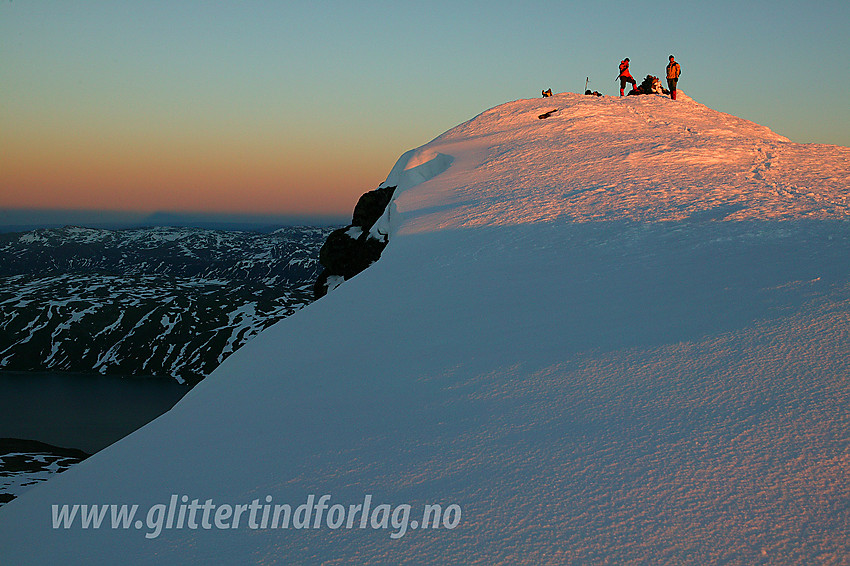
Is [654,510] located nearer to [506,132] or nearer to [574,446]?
[574,446]

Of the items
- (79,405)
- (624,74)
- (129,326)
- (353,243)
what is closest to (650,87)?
(624,74)

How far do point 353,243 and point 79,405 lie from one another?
91573mm

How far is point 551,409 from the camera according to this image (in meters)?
4.61

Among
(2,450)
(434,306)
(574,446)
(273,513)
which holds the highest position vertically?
(434,306)

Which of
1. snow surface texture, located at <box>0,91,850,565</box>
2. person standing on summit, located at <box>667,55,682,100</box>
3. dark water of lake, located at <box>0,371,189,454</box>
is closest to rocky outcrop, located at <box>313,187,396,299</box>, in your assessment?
snow surface texture, located at <box>0,91,850,565</box>

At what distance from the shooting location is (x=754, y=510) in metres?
3.22

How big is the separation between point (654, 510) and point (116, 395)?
114609mm

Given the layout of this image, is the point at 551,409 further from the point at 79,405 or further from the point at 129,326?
the point at 129,326

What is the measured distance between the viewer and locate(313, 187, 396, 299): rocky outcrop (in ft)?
73.8

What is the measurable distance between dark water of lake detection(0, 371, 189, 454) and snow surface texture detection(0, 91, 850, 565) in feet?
245

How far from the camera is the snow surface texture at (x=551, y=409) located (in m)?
3.35

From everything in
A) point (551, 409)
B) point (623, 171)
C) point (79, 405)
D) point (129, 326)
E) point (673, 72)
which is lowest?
point (79, 405)

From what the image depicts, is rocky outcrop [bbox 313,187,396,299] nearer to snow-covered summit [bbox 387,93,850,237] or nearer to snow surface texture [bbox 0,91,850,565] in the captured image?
snow-covered summit [bbox 387,93,850,237]

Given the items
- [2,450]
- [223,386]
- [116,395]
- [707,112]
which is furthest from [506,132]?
[116,395]
